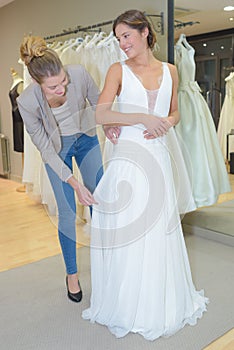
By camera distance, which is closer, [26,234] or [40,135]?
[40,135]

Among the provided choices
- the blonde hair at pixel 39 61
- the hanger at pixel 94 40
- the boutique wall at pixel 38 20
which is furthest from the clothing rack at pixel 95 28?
the blonde hair at pixel 39 61

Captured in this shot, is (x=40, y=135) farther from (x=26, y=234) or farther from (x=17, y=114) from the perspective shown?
(x=17, y=114)

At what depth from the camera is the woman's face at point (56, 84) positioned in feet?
5.00

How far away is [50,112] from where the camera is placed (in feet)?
5.54

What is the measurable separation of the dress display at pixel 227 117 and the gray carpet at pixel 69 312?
740 millimetres

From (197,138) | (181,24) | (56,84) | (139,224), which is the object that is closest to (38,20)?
(181,24)

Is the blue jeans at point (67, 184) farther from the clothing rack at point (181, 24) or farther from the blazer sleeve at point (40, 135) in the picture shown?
the clothing rack at point (181, 24)

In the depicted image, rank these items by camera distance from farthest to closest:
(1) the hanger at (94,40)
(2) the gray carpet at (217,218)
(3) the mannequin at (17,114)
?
(3) the mannequin at (17,114) → (1) the hanger at (94,40) → (2) the gray carpet at (217,218)

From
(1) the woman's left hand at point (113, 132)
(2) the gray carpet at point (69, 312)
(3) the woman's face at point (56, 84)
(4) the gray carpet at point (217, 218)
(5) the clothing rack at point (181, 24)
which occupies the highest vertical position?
(5) the clothing rack at point (181, 24)

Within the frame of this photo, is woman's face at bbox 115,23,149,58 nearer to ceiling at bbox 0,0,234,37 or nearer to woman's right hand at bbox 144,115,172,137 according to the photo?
woman's right hand at bbox 144,115,172,137

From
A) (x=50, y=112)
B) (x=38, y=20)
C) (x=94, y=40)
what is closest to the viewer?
(x=50, y=112)

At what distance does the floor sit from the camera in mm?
2498

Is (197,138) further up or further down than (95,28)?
further down

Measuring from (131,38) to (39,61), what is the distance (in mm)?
382
